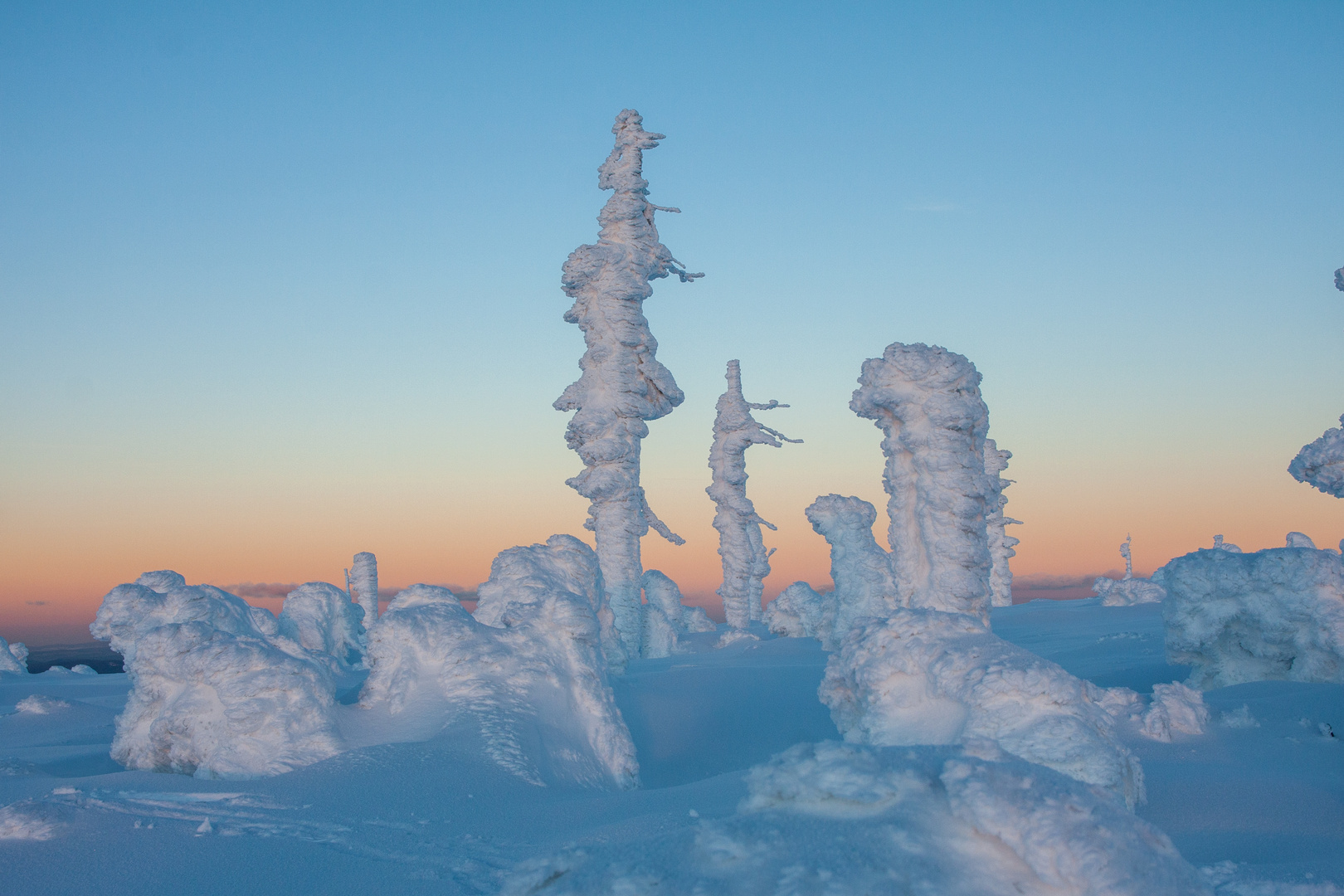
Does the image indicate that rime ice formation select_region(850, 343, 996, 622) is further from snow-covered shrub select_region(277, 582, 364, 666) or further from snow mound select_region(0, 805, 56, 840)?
snow-covered shrub select_region(277, 582, 364, 666)

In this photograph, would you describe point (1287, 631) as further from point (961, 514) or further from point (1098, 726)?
point (1098, 726)

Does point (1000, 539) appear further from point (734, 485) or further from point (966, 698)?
point (966, 698)

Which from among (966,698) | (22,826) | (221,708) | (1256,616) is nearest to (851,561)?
(1256,616)

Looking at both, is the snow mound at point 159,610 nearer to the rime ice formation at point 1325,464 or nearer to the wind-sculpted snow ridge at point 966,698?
the wind-sculpted snow ridge at point 966,698

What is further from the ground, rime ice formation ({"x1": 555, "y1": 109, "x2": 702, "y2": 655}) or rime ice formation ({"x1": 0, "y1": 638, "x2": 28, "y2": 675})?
rime ice formation ({"x1": 555, "y1": 109, "x2": 702, "y2": 655})

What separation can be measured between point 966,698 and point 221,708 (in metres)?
5.80

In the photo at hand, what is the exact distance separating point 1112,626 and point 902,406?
11.7 meters

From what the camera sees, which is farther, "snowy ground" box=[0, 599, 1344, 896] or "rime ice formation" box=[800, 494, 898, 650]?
"rime ice formation" box=[800, 494, 898, 650]

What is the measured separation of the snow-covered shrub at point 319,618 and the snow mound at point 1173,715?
1626 cm

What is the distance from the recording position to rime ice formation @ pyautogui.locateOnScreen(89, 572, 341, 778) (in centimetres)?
690

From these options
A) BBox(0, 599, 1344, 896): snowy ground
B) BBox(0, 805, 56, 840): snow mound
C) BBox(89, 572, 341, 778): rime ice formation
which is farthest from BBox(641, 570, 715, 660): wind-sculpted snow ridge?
BBox(0, 805, 56, 840): snow mound

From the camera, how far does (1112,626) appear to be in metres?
21.2

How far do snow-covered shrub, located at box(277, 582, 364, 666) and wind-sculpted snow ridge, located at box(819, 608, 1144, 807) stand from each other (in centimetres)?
1509

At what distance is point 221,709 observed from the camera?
24.1 ft
